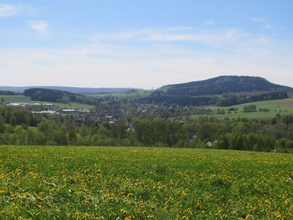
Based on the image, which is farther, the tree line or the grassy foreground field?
the tree line

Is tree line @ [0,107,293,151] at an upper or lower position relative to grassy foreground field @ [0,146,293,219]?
lower

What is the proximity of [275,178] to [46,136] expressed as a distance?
213ft

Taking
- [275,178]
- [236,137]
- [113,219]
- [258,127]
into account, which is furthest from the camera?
[258,127]

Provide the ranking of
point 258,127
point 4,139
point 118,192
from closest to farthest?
1. point 118,192
2. point 4,139
3. point 258,127

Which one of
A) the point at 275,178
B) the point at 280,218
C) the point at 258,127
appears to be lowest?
the point at 258,127

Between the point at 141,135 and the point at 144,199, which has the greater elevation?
the point at 144,199

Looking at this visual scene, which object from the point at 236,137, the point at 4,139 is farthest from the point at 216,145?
the point at 4,139

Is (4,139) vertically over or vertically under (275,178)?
under

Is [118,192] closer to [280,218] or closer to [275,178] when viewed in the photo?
[280,218]

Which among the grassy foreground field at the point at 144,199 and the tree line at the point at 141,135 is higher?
the grassy foreground field at the point at 144,199

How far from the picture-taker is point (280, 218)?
Answer: 759 cm

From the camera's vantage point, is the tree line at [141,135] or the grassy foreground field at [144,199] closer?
the grassy foreground field at [144,199]

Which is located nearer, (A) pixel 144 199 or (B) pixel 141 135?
(A) pixel 144 199

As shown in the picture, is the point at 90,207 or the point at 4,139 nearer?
the point at 90,207
